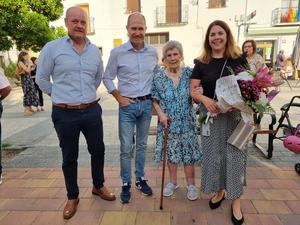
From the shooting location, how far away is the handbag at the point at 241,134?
2.46 m

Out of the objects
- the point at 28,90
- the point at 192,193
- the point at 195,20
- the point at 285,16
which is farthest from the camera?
the point at 195,20

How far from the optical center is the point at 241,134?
2469 millimetres

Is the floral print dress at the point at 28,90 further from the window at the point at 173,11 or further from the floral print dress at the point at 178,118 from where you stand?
the window at the point at 173,11

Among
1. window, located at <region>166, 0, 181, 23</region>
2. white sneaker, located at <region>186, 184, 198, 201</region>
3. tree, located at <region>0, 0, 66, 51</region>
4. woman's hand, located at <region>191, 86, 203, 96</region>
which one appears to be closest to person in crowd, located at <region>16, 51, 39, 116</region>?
tree, located at <region>0, 0, 66, 51</region>

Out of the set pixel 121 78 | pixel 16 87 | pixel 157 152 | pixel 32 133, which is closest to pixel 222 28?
pixel 121 78

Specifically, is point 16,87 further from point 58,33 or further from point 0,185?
point 0,185

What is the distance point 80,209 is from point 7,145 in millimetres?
3081

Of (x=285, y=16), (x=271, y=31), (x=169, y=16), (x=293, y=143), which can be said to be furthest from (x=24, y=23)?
(x=285, y=16)

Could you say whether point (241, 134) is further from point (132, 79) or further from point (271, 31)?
point (271, 31)

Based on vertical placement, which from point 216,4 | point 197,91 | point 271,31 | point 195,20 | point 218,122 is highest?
point 216,4

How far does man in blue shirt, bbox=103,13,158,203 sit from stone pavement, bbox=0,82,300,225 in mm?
349

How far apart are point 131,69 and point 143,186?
1.32m

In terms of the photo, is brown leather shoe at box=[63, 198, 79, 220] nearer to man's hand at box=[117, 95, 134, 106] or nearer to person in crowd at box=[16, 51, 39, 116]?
man's hand at box=[117, 95, 134, 106]

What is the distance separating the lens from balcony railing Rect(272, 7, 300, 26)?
681 inches
